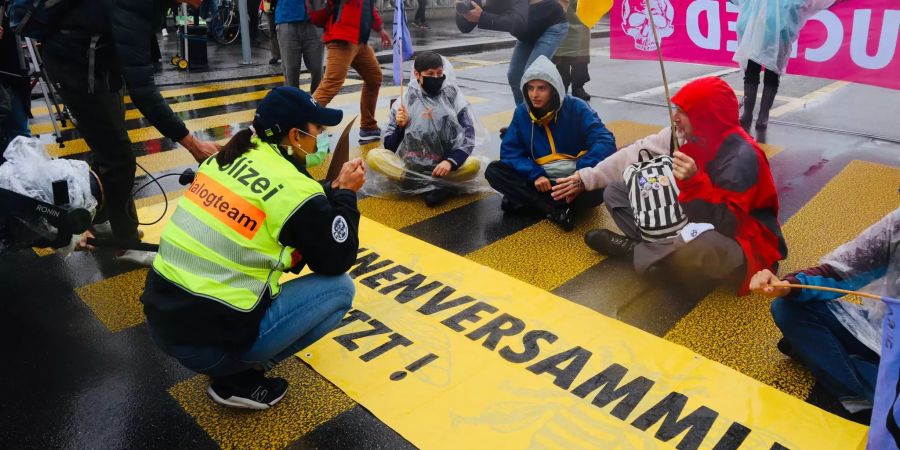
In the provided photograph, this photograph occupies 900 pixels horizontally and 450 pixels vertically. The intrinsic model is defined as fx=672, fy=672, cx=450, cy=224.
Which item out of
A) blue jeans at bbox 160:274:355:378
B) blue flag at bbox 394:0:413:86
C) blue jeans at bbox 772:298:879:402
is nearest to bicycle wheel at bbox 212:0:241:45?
blue flag at bbox 394:0:413:86

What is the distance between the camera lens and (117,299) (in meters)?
3.51

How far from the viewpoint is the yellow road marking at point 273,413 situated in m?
2.47

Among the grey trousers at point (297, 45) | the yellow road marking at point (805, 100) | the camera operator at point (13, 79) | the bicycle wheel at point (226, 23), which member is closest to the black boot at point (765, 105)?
the yellow road marking at point (805, 100)

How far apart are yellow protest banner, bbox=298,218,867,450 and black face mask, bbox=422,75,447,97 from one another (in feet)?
6.17

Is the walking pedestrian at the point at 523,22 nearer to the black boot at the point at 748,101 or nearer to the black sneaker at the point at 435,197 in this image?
the black sneaker at the point at 435,197

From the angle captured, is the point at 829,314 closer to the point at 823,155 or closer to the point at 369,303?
the point at 369,303

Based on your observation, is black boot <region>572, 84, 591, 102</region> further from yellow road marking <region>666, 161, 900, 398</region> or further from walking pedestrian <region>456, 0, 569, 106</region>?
yellow road marking <region>666, 161, 900, 398</region>

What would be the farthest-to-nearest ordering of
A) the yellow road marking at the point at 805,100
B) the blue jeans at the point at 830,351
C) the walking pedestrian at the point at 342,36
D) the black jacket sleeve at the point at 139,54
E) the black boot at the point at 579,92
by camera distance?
the black boot at the point at 579,92 < the yellow road marking at the point at 805,100 < the walking pedestrian at the point at 342,36 < the black jacket sleeve at the point at 139,54 < the blue jeans at the point at 830,351

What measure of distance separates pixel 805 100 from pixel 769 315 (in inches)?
273

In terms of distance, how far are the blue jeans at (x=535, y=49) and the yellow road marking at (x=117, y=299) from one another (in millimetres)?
3734

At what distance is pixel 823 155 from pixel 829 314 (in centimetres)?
437

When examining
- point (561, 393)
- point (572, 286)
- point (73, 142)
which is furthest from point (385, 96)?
point (561, 393)

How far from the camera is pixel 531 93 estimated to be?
4.39 metres

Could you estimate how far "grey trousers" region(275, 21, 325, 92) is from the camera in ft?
20.0
